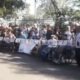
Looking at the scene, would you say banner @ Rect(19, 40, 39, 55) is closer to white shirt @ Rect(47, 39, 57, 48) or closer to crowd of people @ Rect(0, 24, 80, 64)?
crowd of people @ Rect(0, 24, 80, 64)

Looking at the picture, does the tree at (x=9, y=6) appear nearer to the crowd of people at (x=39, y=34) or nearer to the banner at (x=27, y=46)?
the crowd of people at (x=39, y=34)

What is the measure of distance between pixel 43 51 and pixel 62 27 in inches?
262

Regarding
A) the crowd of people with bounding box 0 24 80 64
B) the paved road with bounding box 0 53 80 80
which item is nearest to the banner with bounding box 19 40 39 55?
the crowd of people with bounding box 0 24 80 64

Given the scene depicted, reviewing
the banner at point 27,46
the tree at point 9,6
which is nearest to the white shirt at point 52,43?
the banner at point 27,46

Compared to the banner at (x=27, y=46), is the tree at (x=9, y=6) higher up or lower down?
higher up

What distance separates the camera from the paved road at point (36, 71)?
40.1 ft

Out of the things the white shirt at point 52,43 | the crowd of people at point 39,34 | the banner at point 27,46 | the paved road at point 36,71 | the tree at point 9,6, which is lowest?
the paved road at point 36,71

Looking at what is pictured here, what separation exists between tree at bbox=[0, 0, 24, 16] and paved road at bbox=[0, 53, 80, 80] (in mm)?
11487

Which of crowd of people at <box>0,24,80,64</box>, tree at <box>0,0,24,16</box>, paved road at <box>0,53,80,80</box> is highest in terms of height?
tree at <box>0,0,24,16</box>

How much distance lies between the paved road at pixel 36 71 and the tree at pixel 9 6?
11.5 meters

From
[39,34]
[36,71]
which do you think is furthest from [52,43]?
[36,71]

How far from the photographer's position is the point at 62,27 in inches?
918

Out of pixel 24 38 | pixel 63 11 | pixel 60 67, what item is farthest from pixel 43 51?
pixel 63 11

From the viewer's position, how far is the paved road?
12.2m
